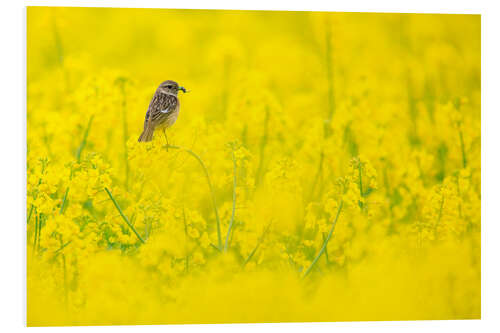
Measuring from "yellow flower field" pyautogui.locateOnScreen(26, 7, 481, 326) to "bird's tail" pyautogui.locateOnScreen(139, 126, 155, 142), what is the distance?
0.15 ft

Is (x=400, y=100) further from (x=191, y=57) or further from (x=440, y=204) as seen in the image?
(x=191, y=57)

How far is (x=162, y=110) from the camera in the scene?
4160 millimetres

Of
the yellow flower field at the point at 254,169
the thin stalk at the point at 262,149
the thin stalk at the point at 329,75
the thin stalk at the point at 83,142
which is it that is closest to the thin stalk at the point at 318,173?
the yellow flower field at the point at 254,169

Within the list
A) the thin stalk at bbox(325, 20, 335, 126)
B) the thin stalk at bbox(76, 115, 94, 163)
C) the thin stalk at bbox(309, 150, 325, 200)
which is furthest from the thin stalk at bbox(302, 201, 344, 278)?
the thin stalk at bbox(76, 115, 94, 163)

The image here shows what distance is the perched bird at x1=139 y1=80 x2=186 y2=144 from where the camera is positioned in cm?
414

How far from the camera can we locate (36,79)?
409 centimetres

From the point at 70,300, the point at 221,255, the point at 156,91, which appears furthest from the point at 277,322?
the point at 156,91

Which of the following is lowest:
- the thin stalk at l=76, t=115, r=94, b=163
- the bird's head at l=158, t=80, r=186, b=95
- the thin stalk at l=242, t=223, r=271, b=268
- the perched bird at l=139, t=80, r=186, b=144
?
the thin stalk at l=242, t=223, r=271, b=268

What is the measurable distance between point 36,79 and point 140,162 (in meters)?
0.77

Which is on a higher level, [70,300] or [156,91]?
[156,91]

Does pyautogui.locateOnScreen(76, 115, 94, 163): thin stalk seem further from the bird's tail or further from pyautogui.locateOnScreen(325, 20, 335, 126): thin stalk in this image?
pyautogui.locateOnScreen(325, 20, 335, 126): thin stalk

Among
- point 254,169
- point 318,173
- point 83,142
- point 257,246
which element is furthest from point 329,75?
point 83,142

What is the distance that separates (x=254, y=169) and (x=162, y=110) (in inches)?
26.1

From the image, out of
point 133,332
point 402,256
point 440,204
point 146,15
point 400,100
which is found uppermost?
point 146,15
